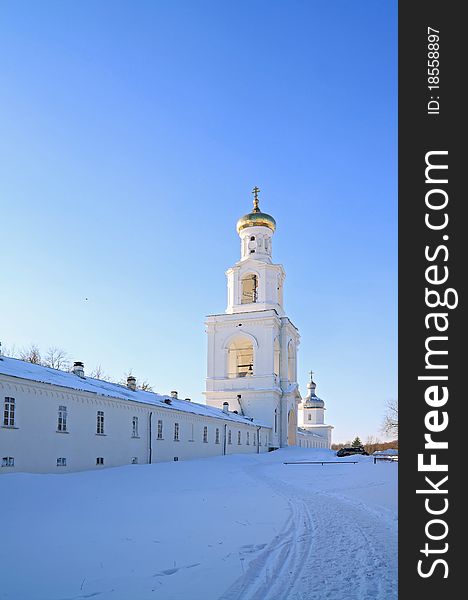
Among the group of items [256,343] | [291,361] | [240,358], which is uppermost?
[256,343]

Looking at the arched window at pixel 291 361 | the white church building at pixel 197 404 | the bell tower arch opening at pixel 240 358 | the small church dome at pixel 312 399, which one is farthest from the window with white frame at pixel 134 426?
the small church dome at pixel 312 399

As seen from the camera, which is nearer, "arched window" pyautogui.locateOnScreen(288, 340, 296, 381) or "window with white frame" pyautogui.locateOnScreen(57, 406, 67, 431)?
"window with white frame" pyautogui.locateOnScreen(57, 406, 67, 431)

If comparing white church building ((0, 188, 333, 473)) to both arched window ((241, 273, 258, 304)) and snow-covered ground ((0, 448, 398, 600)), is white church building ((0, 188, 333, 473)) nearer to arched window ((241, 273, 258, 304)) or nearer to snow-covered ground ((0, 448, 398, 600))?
arched window ((241, 273, 258, 304))

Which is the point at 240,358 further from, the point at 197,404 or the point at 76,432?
the point at 76,432

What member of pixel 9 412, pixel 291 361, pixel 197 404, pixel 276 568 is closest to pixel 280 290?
pixel 291 361

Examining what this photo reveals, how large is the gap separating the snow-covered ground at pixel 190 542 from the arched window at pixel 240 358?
39.9m

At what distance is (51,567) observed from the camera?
309 inches

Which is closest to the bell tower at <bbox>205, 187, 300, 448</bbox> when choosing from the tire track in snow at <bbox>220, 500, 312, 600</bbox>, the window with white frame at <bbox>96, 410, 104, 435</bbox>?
the window with white frame at <bbox>96, 410, 104, 435</bbox>

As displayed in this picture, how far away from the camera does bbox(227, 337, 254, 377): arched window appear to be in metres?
58.0

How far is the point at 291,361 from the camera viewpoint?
59156 mm

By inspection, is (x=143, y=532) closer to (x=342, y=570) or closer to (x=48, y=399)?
(x=342, y=570)

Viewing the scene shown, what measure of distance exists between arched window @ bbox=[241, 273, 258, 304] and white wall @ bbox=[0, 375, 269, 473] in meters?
26.6

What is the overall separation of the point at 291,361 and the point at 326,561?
2014 inches

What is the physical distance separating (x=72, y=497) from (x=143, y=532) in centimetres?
519
